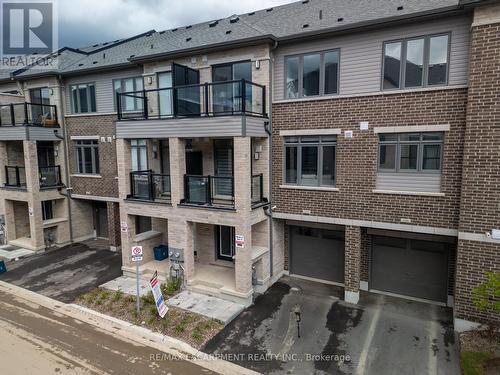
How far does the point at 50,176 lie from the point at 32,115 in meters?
3.09

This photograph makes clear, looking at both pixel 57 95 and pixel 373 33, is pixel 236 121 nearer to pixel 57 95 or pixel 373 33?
pixel 373 33

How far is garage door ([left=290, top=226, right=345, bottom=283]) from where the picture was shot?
38.2 feet

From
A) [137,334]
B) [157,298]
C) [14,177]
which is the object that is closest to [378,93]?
[157,298]

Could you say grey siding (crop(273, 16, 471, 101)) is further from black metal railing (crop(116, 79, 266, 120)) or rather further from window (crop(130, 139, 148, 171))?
window (crop(130, 139, 148, 171))

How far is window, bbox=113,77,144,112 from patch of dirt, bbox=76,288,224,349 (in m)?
7.43

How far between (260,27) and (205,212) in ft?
23.1

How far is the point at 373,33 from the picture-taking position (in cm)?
957

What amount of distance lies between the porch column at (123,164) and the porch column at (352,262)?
8034 mm

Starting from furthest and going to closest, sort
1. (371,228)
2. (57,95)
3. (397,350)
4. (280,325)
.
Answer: (57,95) → (371,228) → (280,325) → (397,350)

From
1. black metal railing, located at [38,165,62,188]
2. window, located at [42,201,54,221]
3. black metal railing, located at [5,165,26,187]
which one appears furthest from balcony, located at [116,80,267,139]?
black metal railing, located at [5,165,26,187]

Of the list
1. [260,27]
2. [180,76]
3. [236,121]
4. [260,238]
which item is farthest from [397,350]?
[260,27]

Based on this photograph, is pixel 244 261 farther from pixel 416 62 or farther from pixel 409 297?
pixel 416 62

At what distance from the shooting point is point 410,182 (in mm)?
9523

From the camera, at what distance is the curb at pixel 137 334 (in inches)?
300
